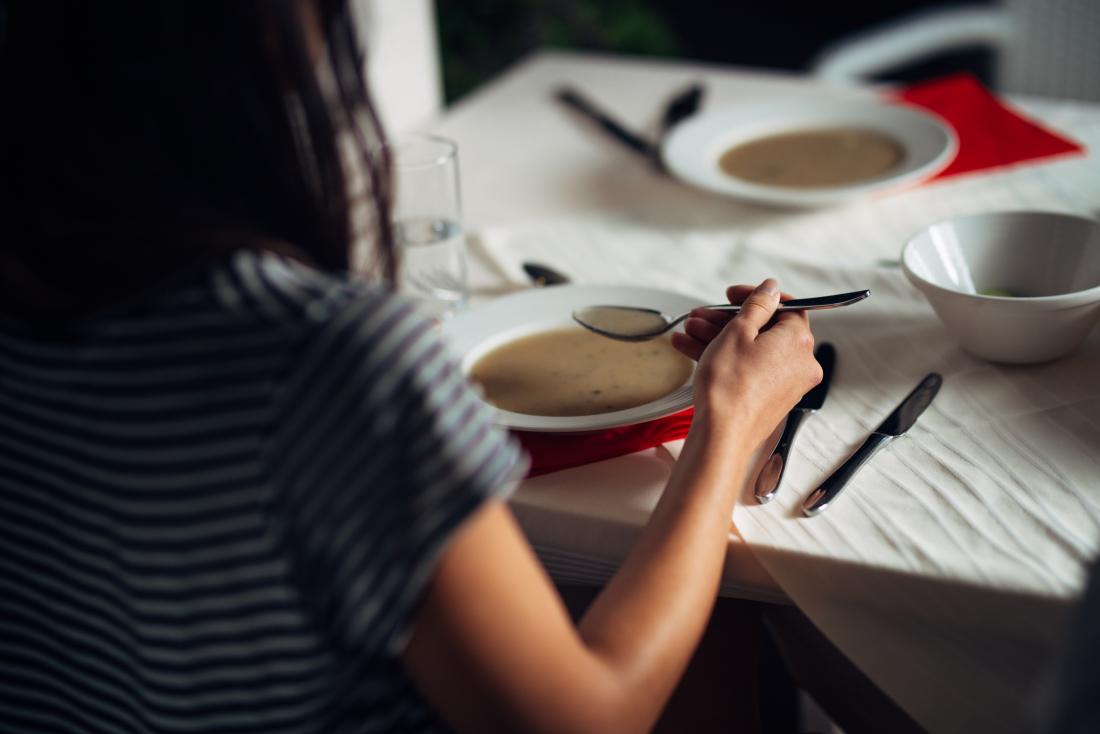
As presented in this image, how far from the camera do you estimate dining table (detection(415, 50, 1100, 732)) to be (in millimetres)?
634

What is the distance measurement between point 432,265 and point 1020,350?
590 millimetres

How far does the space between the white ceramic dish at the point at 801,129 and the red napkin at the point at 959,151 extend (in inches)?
2.2

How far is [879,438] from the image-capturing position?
76 cm

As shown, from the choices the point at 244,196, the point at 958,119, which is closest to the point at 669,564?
the point at 244,196

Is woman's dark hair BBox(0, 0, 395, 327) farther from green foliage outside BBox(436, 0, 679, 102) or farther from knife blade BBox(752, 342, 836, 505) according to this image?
green foliage outside BBox(436, 0, 679, 102)

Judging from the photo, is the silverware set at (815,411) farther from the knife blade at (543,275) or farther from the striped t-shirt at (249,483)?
the striped t-shirt at (249,483)

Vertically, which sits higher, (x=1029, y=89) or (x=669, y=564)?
(x=669, y=564)

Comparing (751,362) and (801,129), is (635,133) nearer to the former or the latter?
(801,129)

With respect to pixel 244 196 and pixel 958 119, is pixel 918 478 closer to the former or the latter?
pixel 244 196

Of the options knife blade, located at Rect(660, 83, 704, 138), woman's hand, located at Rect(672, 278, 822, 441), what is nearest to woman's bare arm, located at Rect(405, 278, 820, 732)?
woman's hand, located at Rect(672, 278, 822, 441)

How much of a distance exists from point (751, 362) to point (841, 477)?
0.37ft

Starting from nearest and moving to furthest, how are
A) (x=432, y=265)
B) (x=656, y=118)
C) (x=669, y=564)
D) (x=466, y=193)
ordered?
1. (x=669, y=564)
2. (x=432, y=265)
3. (x=466, y=193)
4. (x=656, y=118)

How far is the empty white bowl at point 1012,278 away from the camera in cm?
79

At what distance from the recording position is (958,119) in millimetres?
1386
